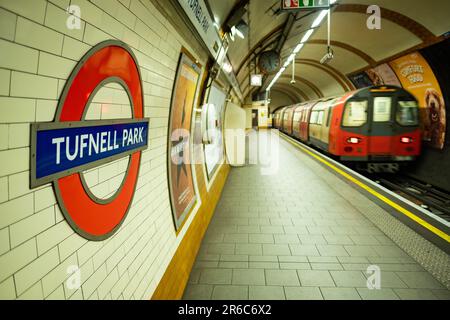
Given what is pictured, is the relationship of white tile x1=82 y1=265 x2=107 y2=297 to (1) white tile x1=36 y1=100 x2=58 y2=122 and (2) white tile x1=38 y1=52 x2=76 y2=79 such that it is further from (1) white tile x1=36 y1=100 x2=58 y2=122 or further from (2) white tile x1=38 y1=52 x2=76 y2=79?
(2) white tile x1=38 y1=52 x2=76 y2=79

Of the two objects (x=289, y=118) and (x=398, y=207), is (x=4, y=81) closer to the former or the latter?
(x=398, y=207)

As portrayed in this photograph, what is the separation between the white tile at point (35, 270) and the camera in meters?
0.92

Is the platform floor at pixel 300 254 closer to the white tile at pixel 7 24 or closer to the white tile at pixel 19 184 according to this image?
the white tile at pixel 19 184

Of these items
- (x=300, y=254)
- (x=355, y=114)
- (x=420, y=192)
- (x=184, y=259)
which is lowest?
(x=300, y=254)

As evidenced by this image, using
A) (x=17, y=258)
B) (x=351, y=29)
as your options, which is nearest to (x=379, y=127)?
(x=351, y=29)

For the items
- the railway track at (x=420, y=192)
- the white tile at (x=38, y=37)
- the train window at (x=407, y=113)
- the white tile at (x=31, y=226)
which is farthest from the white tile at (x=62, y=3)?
the train window at (x=407, y=113)

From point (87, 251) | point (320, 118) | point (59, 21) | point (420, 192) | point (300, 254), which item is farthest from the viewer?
point (320, 118)

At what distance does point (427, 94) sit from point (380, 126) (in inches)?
75.8

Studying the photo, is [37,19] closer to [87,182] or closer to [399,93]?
[87,182]

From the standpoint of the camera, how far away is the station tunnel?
1.00 meters

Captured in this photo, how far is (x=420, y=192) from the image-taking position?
6.60 meters

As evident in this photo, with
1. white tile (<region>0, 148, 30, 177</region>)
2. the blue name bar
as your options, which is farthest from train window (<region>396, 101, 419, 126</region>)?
white tile (<region>0, 148, 30, 177</region>)

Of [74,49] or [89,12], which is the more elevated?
[89,12]
